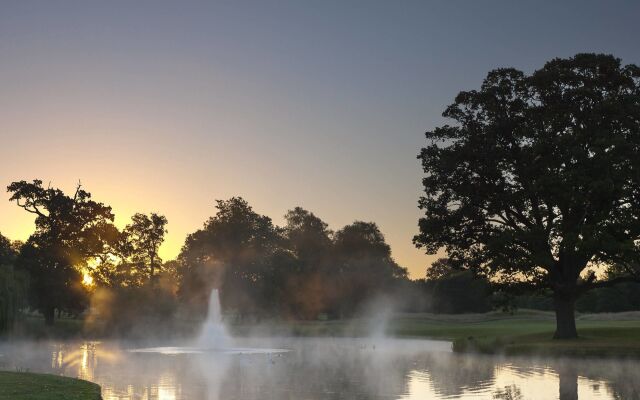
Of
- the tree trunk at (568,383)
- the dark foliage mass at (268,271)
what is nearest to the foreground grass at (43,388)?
the tree trunk at (568,383)

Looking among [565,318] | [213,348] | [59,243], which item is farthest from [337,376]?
[59,243]

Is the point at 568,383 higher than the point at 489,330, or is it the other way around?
the point at 489,330

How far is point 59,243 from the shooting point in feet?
277

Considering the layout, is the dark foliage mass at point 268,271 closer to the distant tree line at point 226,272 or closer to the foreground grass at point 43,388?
the distant tree line at point 226,272

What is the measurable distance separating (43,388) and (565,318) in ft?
119

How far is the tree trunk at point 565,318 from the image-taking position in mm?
49375

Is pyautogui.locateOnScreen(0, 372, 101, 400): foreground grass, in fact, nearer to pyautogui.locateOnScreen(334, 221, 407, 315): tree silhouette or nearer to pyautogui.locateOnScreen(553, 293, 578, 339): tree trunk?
pyautogui.locateOnScreen(553, 293, 578, 339): tree trunk

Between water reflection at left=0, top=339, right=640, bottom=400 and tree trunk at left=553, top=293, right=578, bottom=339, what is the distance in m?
8.57

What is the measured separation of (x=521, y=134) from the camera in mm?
48719

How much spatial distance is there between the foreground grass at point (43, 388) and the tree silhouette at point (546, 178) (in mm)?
29475

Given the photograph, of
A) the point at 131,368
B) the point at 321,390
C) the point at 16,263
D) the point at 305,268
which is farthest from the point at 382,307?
the point at 321,390

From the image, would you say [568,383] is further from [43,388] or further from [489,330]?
[489,330]

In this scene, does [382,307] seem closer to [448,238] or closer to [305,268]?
[305,268]

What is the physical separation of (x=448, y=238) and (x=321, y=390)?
2778 centimetres
